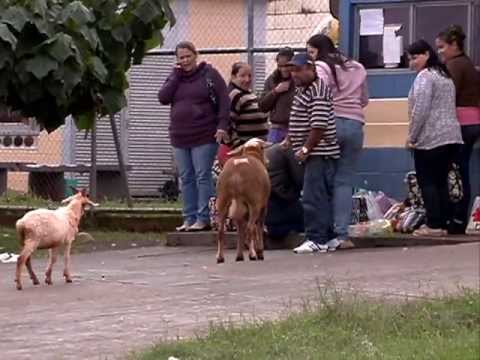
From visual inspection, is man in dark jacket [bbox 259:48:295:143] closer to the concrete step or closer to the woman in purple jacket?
the woman in purple jacket

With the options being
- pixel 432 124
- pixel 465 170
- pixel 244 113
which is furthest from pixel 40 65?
pixel 465 170

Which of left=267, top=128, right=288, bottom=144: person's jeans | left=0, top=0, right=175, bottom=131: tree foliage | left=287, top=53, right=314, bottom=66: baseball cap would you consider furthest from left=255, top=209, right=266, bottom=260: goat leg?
left=0, top=0, right=175, bottom=131: tree foliage

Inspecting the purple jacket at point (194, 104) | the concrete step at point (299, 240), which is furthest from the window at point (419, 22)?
the concrete step at point (299, 240)

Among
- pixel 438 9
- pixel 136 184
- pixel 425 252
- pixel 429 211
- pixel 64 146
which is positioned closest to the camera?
pixel 425 252

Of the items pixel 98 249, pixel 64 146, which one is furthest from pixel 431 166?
pixel 64 146

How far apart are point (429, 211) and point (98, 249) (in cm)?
337

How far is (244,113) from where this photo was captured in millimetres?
14289

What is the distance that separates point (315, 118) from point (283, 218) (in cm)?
149

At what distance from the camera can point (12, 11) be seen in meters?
13.5

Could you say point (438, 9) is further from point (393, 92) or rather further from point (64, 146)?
point (64, 146)

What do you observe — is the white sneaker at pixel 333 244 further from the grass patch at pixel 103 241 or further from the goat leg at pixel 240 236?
the grass patch at pixel 103 241

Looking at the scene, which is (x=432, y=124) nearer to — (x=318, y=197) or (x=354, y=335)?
(x=318, y=197)

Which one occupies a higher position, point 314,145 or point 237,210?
point 314,145

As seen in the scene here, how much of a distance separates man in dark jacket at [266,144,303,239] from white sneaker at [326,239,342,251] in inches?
24.9
